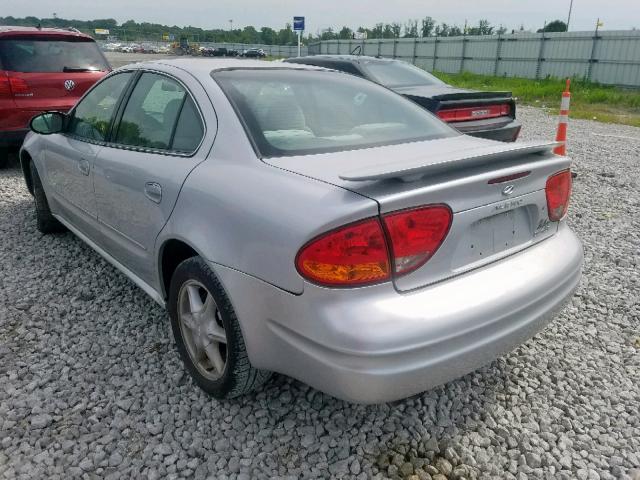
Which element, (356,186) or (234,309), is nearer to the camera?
(356,186)

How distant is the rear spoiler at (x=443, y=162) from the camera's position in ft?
5.86


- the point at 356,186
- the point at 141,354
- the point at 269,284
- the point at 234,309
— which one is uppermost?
the point at 356,186

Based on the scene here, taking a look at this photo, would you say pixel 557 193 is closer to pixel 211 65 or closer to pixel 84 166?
pixel 211 65

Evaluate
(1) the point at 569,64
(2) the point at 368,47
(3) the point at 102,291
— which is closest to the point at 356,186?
(3) the point at 102,291

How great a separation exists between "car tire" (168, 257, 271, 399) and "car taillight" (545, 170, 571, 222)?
4.78ft

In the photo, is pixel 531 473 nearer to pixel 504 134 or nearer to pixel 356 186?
pixel 356 186

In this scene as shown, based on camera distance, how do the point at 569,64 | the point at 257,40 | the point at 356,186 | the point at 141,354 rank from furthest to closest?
the point at 257,40
the point at 569,64
the point at 141,354
the point at 356,186

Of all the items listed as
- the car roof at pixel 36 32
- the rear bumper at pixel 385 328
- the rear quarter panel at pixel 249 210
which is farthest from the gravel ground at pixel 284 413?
the car roof at pixel 36 32

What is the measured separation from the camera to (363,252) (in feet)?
5.82

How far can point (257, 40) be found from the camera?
3743 inches

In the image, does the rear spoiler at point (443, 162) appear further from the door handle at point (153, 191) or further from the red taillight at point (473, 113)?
the red taillight at point (473, 113)

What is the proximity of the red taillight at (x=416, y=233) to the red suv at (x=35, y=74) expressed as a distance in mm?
6030

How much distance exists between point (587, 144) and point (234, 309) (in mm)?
8993

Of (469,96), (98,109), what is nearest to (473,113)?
(469,96)
